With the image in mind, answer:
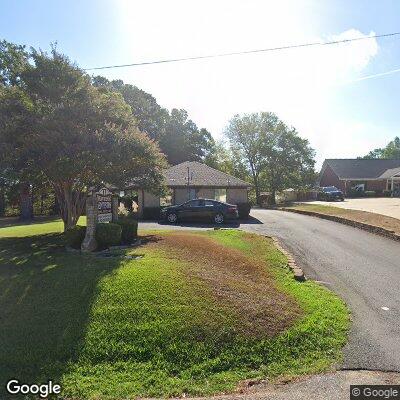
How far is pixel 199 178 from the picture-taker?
1121 inches

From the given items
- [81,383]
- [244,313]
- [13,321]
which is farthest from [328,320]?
[13,321]

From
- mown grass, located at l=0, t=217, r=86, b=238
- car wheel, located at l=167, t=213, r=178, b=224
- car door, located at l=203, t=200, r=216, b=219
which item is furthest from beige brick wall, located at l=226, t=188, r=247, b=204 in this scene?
mown grass, located at l=0, t=217, r=86, b=238

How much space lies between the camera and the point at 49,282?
7.46m

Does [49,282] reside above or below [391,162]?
below

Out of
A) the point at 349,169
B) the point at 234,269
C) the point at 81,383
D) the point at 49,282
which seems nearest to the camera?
the point at 81,383

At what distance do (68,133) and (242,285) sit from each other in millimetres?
6924

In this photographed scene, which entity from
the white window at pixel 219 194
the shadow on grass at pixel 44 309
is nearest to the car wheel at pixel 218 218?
the white window at pixel 219 194

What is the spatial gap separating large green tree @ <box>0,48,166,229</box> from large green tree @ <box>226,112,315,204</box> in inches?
1403

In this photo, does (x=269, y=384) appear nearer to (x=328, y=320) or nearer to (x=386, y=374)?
(x=386, y=374)

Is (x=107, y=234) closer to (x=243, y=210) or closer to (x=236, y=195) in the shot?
(x=243, y=210)

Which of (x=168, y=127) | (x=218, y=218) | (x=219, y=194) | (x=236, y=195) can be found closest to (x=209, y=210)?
(x=218, y=218)

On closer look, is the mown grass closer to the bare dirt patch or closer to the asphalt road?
the bare dirt patch

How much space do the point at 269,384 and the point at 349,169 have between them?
56336mm

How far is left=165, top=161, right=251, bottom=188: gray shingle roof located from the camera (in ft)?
90.1
